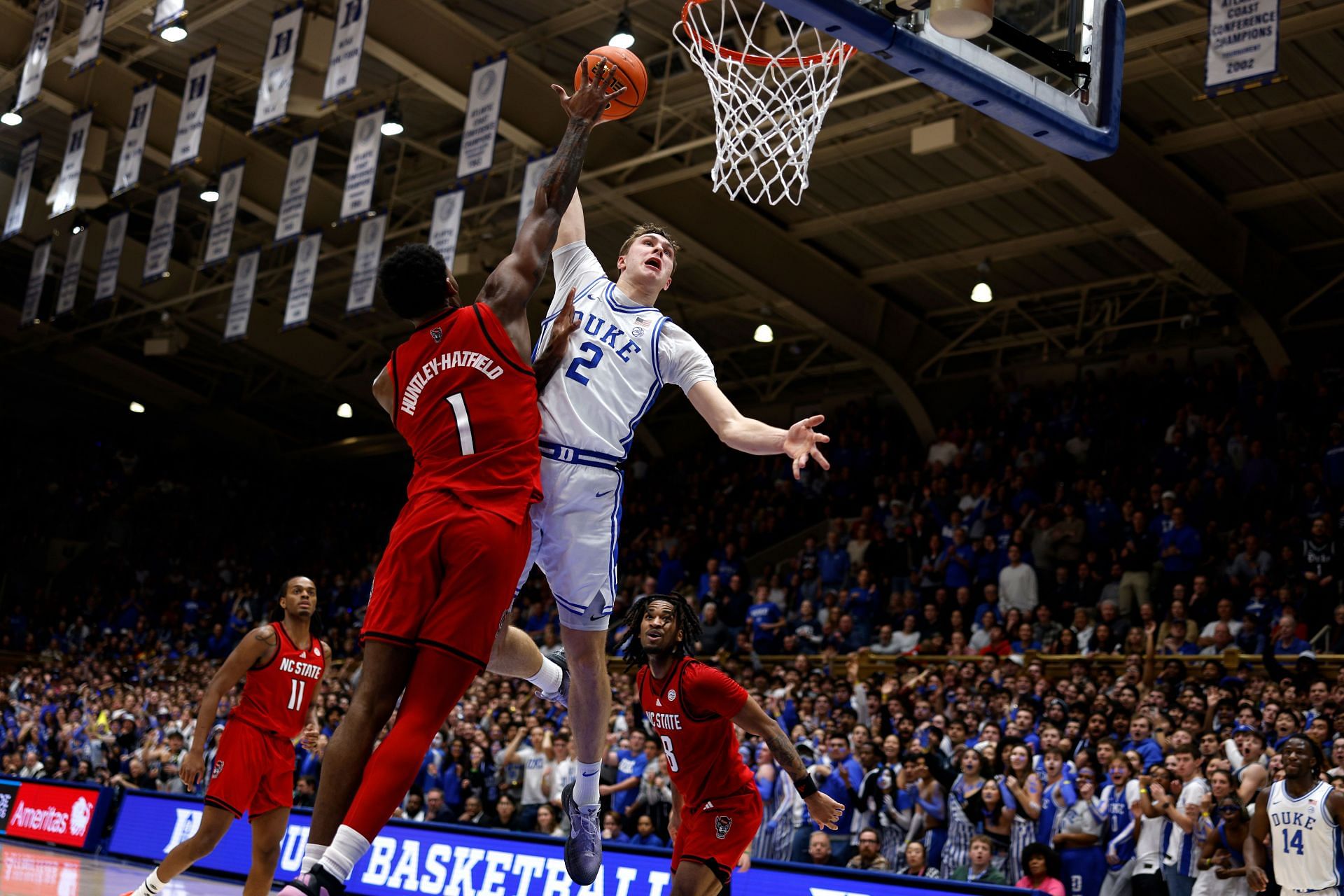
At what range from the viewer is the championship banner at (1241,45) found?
37.0 ft

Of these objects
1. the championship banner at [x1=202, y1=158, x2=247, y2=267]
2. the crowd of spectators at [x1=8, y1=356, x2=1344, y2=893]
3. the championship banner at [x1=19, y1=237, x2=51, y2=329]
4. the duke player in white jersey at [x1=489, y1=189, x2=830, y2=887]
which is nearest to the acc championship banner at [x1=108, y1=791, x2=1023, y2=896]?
the crowd of spectators at [x1=8, y1=356, x2=1344, y2=893]

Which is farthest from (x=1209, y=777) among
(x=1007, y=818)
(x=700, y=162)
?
(x=700, y=162)

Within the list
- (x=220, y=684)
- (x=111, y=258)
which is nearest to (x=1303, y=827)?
(x=220, y=684)

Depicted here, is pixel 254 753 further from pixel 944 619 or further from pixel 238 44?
pixel 238 44

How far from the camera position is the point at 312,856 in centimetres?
389

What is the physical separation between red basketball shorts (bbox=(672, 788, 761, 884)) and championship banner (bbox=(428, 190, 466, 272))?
37.2 feet

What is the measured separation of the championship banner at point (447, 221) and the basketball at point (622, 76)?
1179cm

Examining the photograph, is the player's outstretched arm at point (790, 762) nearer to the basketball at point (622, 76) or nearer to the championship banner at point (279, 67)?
the basketball at point (622, 76)

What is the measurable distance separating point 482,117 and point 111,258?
8.93 m

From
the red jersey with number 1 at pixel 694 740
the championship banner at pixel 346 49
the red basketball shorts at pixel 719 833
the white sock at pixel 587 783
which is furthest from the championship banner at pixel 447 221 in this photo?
the white sock at pixel 587 783

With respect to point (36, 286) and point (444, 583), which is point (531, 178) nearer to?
point (36, 286)

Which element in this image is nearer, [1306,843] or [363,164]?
[1306,843]

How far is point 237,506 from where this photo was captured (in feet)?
117

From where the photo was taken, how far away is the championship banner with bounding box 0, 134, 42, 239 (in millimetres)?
20594
